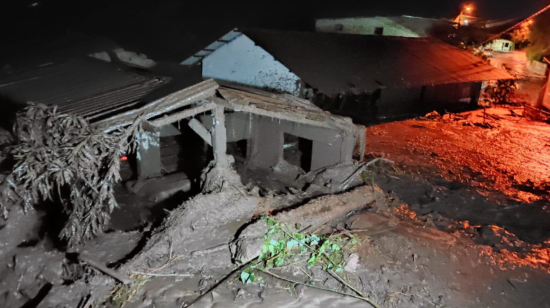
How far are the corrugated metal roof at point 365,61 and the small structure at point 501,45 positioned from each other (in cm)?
322

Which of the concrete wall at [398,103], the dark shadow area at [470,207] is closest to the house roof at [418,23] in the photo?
the concrete wall at [398,103]

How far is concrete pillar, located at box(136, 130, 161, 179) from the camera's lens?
1080cm

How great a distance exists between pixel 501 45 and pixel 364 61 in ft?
47.3

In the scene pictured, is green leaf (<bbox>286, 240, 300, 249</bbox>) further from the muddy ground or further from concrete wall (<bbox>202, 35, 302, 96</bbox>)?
concrete wall (<bbox>202, 35, 302, 96</bbox>)

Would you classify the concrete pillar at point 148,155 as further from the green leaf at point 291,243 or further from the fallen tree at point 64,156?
the green leaf at point 291,243

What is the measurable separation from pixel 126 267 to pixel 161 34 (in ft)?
103

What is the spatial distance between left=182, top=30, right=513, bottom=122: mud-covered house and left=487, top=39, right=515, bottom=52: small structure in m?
4.56

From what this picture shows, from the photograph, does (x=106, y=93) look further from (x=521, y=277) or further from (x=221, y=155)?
(x=521, y=277)

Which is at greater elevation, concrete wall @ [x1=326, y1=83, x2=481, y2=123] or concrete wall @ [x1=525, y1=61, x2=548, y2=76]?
concrete wall @ [x1=525, y1=61, x2=548, y2=76]

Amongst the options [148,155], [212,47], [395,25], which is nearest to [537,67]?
[395,25]

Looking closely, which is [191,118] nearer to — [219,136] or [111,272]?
[219,136]

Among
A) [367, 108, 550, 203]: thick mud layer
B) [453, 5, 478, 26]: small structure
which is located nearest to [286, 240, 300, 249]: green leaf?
[367, 108, 550, 203]: thick mud layer

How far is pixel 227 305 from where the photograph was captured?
5004 millimetres

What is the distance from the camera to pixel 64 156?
576 cm
